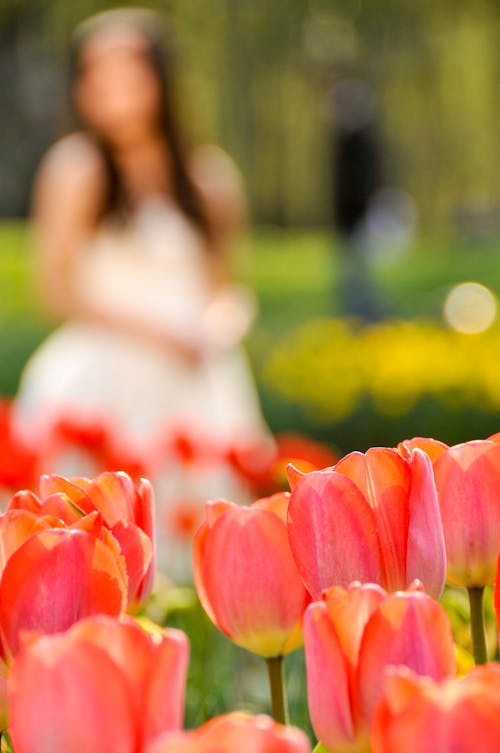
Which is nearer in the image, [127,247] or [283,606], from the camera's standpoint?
[283,606]

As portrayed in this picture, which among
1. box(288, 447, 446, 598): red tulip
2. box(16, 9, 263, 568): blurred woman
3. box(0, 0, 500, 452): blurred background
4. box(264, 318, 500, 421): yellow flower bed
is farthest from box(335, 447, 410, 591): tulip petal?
box(0, 0, 500, 452): blurred background

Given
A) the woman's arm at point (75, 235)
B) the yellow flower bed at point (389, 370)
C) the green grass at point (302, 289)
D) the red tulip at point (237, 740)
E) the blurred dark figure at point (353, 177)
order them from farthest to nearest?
the blurred dark figure at point (353, 177), the green grass at point (302, 289), the yellow flower bed at point (389, 370), the woman's arm at point (75, 235), the red tulip at point (237, 740)

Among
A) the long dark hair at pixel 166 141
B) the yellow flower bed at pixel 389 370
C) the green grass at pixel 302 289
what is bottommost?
the green grass at pixel 302 289

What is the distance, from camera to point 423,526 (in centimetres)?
65

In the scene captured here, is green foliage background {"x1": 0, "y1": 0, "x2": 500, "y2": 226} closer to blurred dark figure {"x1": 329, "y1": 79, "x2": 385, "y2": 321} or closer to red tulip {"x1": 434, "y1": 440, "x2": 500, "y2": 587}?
blurred dark figure {"x1": 329, "y1": 79, "x2": 385, "y2": 321}

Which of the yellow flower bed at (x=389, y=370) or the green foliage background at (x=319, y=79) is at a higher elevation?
the yellow flower bed at (x=389, y=370)

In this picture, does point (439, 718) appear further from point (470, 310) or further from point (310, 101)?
point (310, 101)

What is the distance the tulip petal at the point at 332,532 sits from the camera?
0.63m

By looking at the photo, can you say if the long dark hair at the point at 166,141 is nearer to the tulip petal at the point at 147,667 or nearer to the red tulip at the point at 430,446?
the red tulip at the point at 430,446

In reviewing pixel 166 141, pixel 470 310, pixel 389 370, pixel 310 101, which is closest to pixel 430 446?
pixel 166 141

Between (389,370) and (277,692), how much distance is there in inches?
207

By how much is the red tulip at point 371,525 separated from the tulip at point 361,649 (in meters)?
0.07

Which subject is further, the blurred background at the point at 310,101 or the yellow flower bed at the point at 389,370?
the blurred background at the point at 310,101

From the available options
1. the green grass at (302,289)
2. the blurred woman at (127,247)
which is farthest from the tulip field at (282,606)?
the green grass at (302,289)
